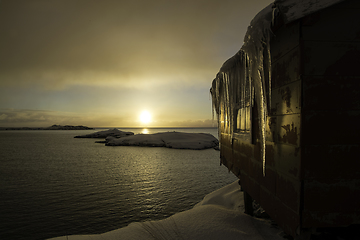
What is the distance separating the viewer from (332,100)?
8.78ft

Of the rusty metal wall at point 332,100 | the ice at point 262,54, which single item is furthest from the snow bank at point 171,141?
the rusty metal wall at point 332,100

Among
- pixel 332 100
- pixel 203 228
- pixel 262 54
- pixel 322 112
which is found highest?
pixel 262 54

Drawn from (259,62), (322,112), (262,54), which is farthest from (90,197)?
(322,112)

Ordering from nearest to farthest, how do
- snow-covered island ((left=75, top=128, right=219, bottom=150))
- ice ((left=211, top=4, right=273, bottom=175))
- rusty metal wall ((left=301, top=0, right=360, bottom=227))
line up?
1. rusty metal wall ((left=301, top=0, right=360, bottom=227))
2. ice ((left=211, top=4, right=273, bottom=175))
3. snow-covered island ((left=75, top=128, right=219, bottom=150))

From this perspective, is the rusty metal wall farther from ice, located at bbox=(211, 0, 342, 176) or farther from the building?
ice, located at bbox=(211, 0, 342, 176)

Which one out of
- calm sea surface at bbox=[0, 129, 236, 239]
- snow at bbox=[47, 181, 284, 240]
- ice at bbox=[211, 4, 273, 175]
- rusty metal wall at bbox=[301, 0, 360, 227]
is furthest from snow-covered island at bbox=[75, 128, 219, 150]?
rusty metal wall at bbox=[301, 0, 360, 227]

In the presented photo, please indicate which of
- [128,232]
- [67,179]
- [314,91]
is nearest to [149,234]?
[128,232]

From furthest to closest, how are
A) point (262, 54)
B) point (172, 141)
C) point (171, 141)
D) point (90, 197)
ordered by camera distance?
1. point (171, 141)
2. point (172, 141)
3. point (90, 197)
4. point (262, 54)

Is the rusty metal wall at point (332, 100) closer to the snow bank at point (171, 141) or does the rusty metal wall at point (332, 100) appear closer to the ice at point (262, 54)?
the ice at point (262, 54)

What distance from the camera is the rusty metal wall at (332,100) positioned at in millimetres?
2666

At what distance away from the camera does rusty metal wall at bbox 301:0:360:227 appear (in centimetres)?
267

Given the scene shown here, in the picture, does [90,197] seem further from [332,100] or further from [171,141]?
[171,141]

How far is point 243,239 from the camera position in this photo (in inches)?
158

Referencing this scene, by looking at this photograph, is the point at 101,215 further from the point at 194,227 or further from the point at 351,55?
the point at 351,55
